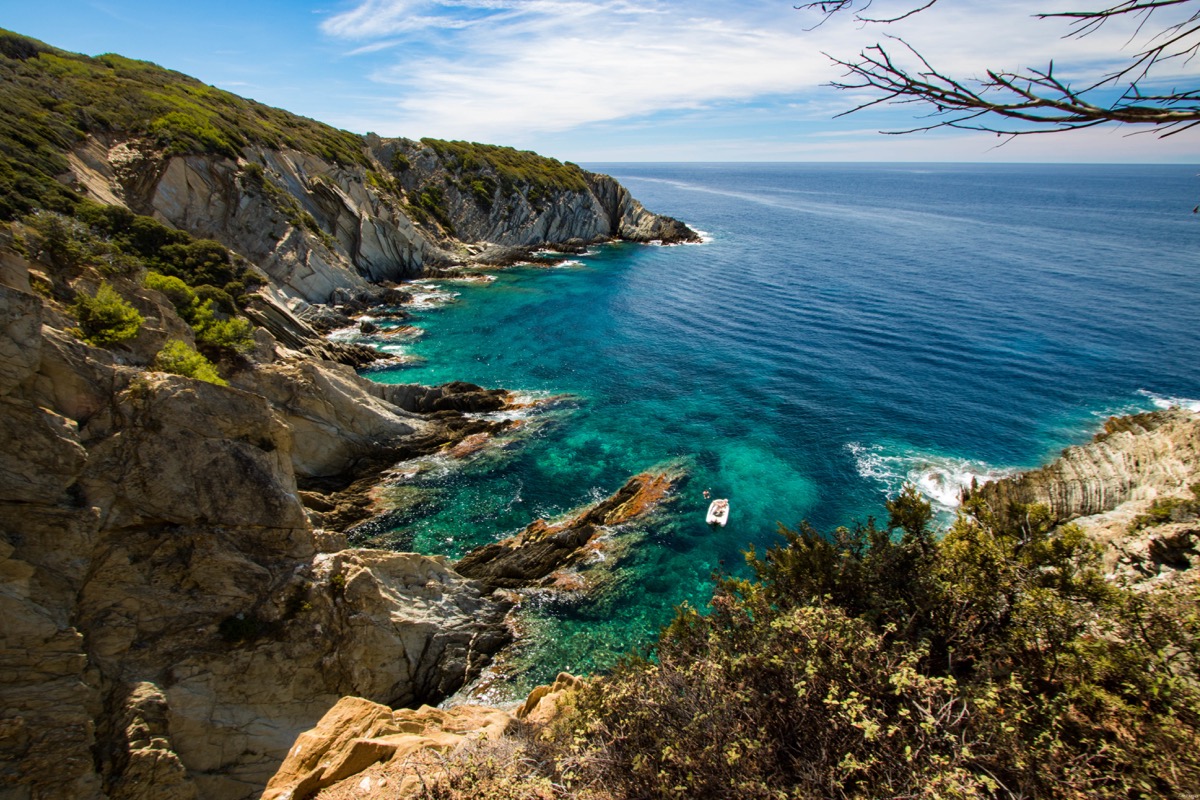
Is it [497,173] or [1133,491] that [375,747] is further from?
[497,173]

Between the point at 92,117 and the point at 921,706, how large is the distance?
2535 inches

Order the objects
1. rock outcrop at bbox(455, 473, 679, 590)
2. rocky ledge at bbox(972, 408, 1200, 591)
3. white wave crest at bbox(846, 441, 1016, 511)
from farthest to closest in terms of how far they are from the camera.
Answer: white wave crest at bbox(846, 441, 1016, 511) → rock outcrop at bbox(455, 473, 679, 590) → rocky ledge at bbox(972, 408, 1200, 591)

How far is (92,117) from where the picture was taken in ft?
141

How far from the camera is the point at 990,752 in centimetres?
658

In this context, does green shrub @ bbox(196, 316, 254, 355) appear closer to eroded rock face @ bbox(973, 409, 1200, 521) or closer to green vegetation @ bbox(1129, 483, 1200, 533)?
eroded rock face @ bbox(973, 409, 1200, 521)

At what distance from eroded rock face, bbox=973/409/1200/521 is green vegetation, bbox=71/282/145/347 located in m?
34.3

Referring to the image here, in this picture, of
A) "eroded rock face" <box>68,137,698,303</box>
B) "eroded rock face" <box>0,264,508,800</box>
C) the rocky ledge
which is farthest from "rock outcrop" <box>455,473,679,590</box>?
"eroded rock face" <box>68,137,698,303</box>

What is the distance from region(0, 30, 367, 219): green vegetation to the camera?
95.9 feet

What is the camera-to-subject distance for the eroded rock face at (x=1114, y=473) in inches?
885

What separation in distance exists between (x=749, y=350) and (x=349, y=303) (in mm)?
41398

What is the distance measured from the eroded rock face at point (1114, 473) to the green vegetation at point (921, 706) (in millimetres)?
15601

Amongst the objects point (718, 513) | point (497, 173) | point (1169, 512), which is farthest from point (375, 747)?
point (497, 173)

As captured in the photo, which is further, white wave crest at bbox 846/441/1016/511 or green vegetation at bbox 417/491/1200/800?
white wave crest at bbox 846/441/1016/511

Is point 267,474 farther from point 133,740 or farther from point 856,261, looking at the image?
point 856,261
